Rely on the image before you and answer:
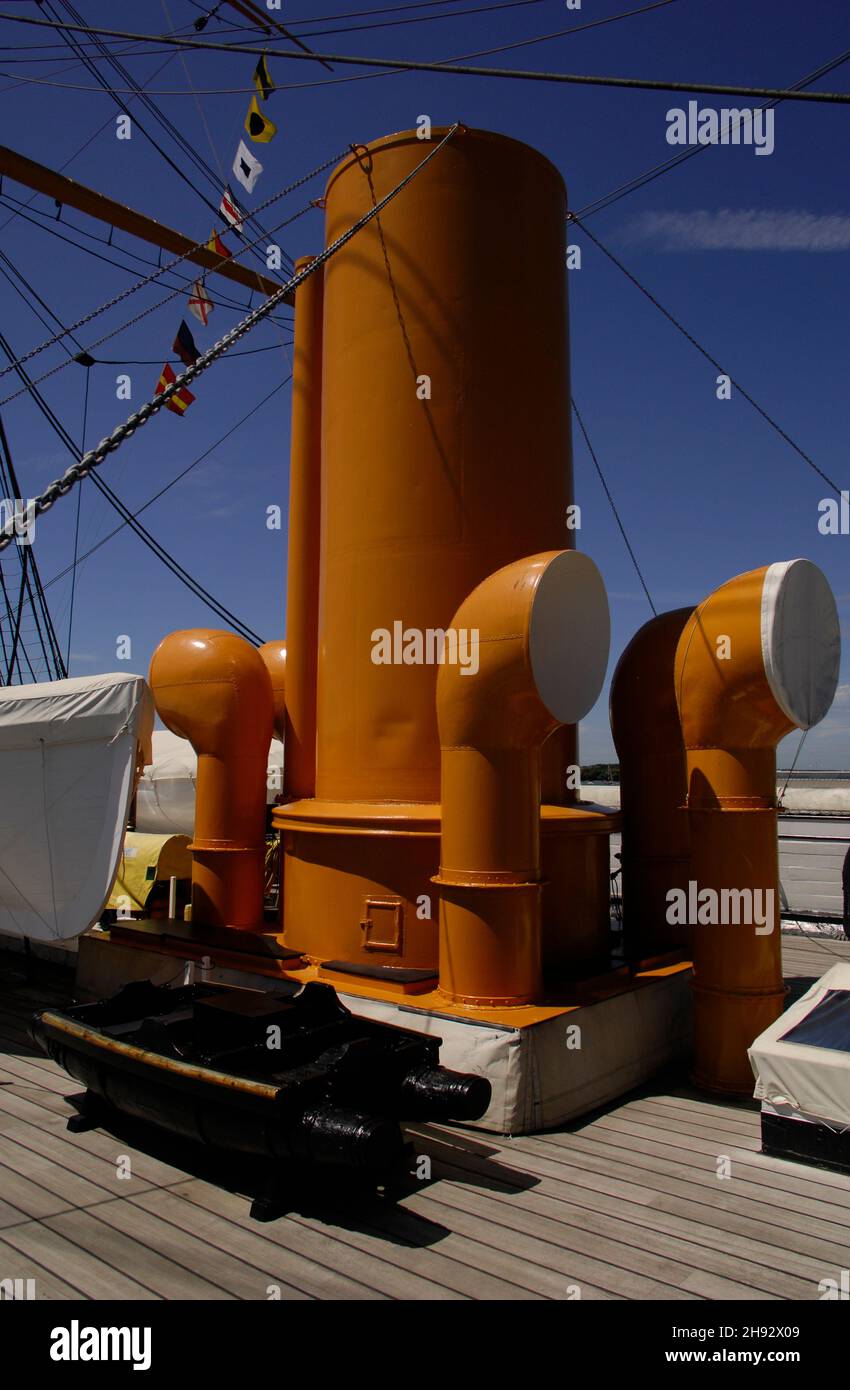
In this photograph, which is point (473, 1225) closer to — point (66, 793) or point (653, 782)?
point (653, 782)

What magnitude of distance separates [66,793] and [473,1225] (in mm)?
5173

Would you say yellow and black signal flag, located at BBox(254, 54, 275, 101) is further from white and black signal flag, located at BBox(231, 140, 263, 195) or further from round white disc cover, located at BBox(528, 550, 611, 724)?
round white disc cover, located at BBox(528, 550, 611, 724)

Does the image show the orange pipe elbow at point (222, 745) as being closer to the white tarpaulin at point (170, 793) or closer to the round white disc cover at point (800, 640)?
the round white disc cover at point (800, 640)

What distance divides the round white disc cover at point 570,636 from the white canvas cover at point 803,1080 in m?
2.37

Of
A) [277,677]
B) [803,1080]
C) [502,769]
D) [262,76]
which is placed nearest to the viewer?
[803,1080]

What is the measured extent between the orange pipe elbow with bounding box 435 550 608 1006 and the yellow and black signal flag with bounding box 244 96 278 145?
262 inches

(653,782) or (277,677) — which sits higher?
(277,677)

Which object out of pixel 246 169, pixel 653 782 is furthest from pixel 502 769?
pixel 246 169

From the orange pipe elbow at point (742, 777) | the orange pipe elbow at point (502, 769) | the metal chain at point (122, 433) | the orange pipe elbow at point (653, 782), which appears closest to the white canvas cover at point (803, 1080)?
the orange pipe elbow at point (742, 777)

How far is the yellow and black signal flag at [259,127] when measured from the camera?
33.3 feet

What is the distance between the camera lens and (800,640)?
6.76m

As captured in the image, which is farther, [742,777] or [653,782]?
[653,782]
